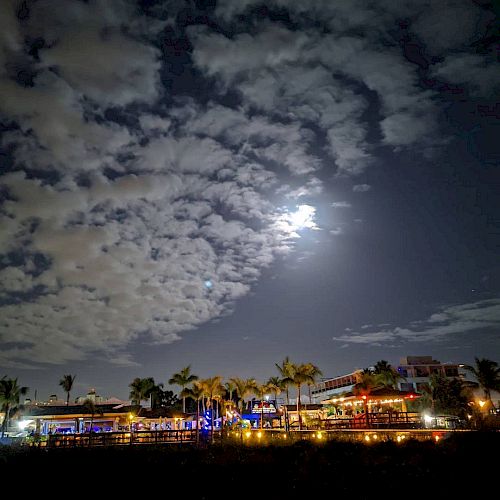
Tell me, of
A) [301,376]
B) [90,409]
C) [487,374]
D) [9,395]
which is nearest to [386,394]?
[301,376]

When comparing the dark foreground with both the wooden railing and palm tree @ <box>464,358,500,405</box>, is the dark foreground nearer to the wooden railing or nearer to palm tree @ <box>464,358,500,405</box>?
the wooden railing

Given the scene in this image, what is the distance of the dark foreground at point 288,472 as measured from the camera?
15.9m

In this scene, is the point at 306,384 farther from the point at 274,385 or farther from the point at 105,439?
the point at 105,439

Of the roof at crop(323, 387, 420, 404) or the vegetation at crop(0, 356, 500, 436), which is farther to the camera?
the vegetation at crop(0, 356, 500, 436)

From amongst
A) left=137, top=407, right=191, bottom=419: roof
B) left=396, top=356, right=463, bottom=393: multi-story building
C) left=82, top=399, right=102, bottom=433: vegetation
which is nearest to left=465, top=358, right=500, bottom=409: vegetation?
left=137, top=407, right=191, bottom=419: roof

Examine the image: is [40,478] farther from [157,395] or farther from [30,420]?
[157,395]

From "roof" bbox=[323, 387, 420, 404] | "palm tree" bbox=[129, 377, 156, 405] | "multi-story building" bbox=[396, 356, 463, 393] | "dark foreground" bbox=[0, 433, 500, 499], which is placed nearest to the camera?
"dark foreground" bbox=[0, 433, 500, 499]

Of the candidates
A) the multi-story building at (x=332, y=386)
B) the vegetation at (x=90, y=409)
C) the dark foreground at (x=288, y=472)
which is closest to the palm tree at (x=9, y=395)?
the vegetation at (x=90, y=409)

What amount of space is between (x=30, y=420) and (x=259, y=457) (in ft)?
160

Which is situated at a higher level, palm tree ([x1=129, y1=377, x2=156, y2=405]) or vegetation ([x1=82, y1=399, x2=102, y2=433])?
palm tree ([x1=129, y1=377, x2=156, y2=405])

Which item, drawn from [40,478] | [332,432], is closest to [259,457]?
[40,478]

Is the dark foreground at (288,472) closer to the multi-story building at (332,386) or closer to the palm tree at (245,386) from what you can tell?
the palm tree at (245,386)

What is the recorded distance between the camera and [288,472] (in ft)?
63.8

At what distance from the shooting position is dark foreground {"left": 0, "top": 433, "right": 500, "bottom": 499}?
628 inches
